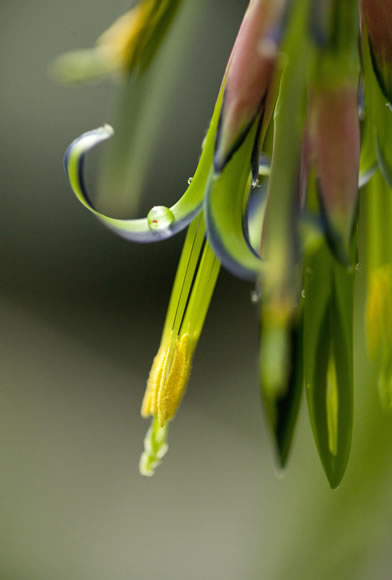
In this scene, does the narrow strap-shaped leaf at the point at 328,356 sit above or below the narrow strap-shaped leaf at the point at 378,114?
below

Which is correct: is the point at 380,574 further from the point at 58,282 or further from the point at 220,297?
the point at 58,282

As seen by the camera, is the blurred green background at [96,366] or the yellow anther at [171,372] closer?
the yellow anther at [171,372]

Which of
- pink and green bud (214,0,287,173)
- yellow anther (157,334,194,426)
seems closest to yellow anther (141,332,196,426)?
yellow anther (157,334,194,426)

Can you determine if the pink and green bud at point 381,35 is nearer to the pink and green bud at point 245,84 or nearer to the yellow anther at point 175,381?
the pink and green bud at point 245,84

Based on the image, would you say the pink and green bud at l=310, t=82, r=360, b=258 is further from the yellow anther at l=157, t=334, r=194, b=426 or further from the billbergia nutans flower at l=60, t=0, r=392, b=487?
the yellow anther at l=157, t=334, r=194, b=426

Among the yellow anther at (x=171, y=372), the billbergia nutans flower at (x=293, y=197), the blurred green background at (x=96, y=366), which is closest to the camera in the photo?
the billbergia nutans flower at (x=293, y=197)

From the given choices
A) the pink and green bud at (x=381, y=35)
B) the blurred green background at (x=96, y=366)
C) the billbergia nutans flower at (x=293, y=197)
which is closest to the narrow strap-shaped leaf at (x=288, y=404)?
the billbergia nutans flower at (x=293, y=197)

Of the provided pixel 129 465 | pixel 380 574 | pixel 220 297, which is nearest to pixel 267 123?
pixel 380 574
